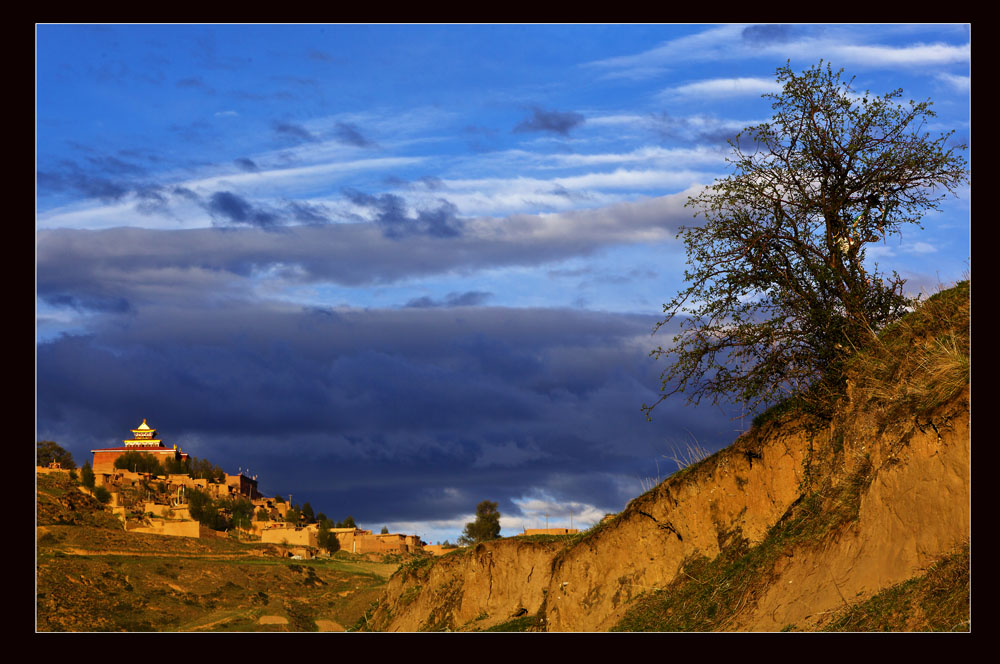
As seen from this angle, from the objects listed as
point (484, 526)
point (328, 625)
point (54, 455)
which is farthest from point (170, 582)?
point (54, 455)

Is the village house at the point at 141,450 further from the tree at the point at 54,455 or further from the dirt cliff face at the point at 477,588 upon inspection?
the dirt cliff face at the point at 477,588

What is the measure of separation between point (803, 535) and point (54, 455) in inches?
6471

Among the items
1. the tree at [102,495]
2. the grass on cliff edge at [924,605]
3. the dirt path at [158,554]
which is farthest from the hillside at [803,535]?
the tree at [102,495]

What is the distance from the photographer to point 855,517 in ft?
59.5

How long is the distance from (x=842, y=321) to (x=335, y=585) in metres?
91.7

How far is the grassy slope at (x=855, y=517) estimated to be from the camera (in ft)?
49.4

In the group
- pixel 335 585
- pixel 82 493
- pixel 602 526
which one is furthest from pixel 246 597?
pixel 602 526

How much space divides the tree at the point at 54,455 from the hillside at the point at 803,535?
486 ft

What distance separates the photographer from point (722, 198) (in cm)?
2373

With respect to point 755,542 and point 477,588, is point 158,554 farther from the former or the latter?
point 755,542

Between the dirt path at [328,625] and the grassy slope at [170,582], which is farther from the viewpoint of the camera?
the grassy slope at [170,582]

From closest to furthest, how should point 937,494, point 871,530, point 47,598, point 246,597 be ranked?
Answer: point 937,494 < point 871,530 < point 47,598 < point 246,597

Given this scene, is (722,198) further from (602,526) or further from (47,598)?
(47,598)

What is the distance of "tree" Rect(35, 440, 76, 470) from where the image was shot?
526ft
